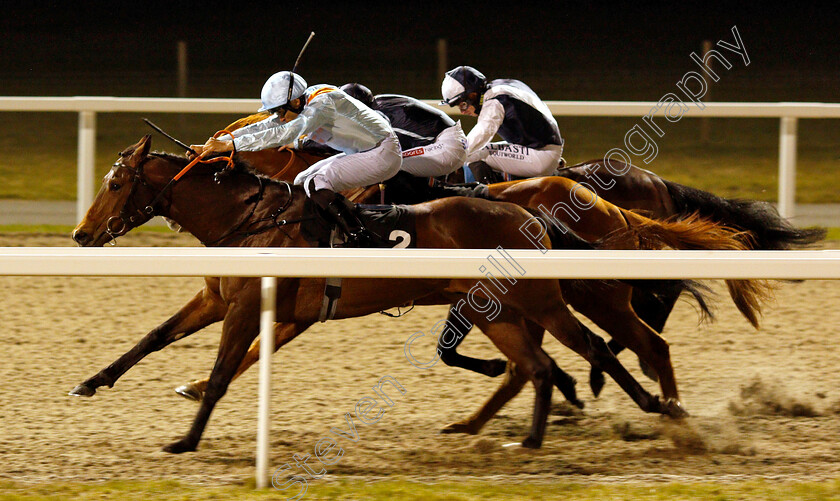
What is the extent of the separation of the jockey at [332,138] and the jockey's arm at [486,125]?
2.89 feet

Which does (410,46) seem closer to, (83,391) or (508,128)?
(508,128)

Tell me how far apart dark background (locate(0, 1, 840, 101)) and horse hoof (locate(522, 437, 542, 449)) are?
993 centimetres

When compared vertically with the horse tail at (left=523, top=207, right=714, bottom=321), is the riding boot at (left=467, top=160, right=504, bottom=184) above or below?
above

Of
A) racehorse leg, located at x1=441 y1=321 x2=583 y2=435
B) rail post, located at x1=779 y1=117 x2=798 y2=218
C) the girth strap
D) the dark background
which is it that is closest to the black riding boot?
the girth strap

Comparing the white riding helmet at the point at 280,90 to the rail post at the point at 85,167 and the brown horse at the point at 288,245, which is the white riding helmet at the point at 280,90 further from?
the rail post at the point at 85,167

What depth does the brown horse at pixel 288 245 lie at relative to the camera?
4340mm

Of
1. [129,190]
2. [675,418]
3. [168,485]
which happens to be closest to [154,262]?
[168,485]

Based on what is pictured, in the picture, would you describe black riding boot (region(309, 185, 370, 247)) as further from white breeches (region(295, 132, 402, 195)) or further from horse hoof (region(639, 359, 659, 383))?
horse hoof (region(639, 359, 659, 383))

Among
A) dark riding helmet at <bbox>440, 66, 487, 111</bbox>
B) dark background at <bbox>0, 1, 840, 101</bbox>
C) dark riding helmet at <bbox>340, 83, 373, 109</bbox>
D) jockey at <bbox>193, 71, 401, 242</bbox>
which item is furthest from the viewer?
dark background at <bbox>0, 1, 840, 101</bbox>

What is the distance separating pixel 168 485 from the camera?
3.57 meters

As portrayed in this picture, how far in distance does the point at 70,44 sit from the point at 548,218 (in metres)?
13.5

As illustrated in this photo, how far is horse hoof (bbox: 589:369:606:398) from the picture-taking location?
17.0ft

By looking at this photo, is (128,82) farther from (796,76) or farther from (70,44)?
(796,76)

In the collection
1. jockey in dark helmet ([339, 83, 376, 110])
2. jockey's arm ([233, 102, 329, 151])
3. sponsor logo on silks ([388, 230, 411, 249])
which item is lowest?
sponsor logo on silks ([388, 230, 411, 249])
